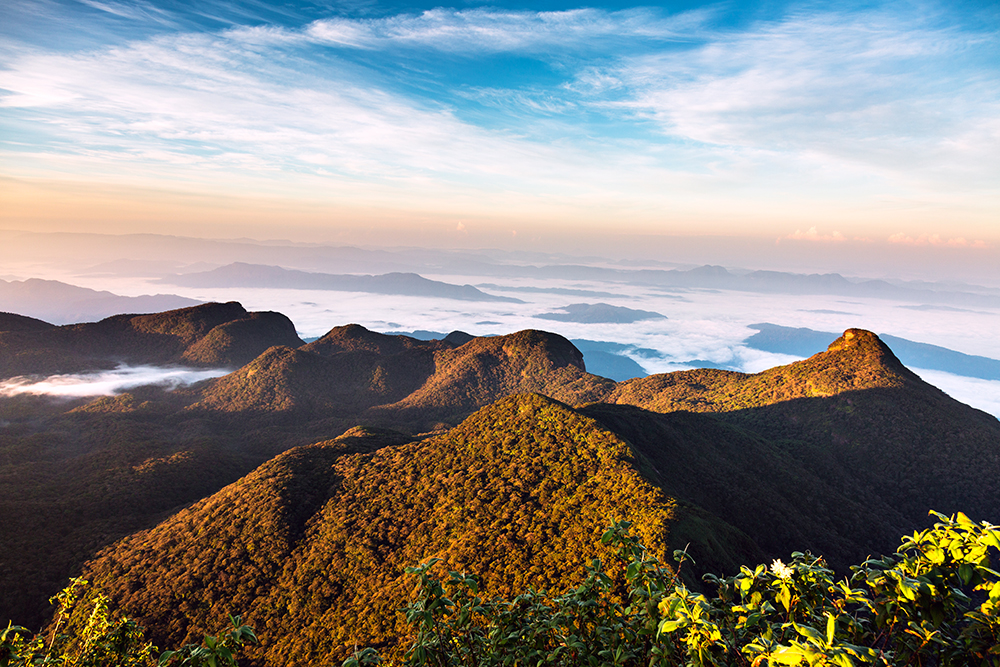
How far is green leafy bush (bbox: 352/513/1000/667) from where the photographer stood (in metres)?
4.91

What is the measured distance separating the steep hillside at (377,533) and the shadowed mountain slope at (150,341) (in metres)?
98.1

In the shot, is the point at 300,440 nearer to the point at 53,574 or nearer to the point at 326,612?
the point at 53,574

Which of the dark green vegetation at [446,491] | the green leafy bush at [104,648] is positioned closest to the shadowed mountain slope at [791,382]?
the dark green vegetation at [446,491]

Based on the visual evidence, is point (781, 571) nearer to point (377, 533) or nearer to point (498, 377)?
point (377, 533)

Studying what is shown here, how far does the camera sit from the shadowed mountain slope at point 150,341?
103688 millimetres

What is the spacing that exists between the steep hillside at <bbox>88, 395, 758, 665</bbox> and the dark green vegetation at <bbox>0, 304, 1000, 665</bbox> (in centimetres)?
15

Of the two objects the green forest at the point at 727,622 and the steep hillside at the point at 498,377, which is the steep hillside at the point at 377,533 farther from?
the steep hillside at the point at 498,377

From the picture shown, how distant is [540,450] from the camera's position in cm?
3900

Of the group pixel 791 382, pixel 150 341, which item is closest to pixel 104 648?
pixel 791 382

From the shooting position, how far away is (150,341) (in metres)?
126

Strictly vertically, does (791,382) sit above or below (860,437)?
above

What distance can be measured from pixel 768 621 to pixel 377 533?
31.7 meters

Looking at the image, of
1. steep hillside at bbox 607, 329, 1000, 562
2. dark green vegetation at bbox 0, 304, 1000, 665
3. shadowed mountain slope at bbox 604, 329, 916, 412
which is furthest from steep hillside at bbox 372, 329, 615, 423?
steep hillside at bbox 607, 329, 1000, 562

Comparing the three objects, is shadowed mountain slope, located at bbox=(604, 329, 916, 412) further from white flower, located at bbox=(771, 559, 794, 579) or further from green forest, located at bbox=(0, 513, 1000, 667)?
white flower, located at bbox=(771, 559, 794, 579)
